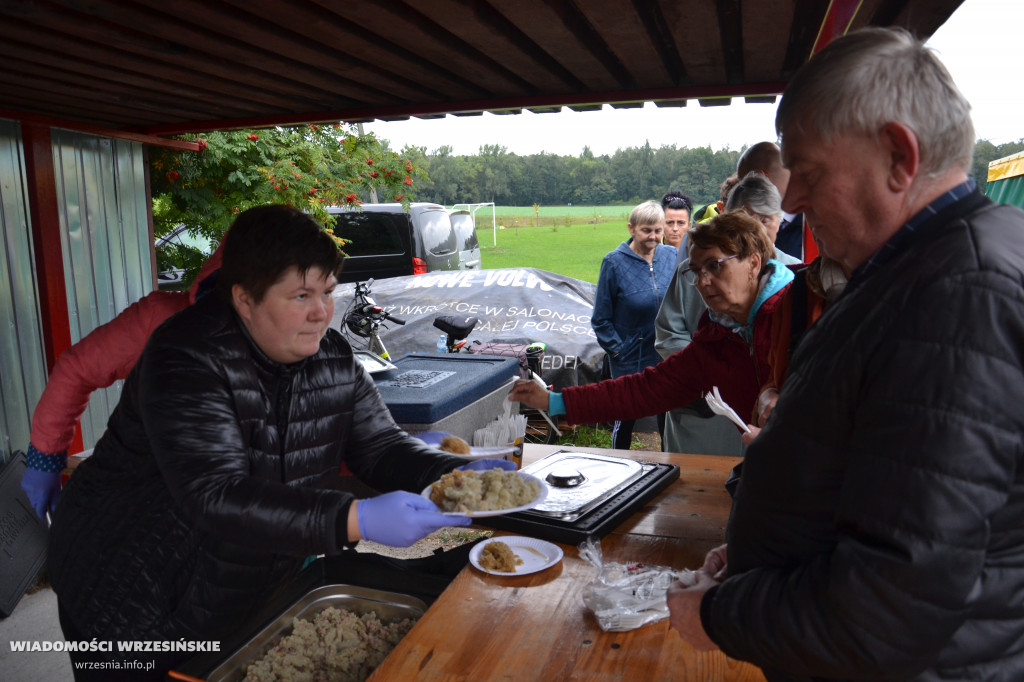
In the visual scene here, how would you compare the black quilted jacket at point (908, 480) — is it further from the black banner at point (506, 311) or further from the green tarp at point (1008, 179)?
the green tarp at point (1008, 179)

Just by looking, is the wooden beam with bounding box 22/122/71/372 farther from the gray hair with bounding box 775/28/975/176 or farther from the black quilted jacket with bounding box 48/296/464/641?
the gray hair with bounding box 775/28/975/176

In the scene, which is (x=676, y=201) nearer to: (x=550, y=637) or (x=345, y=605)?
(x=345, y=605)

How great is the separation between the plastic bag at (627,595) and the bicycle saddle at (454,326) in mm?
4432

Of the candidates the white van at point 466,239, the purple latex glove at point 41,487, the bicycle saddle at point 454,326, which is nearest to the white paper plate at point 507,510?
the purple latex glove at point 41,487

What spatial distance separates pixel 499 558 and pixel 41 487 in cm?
191

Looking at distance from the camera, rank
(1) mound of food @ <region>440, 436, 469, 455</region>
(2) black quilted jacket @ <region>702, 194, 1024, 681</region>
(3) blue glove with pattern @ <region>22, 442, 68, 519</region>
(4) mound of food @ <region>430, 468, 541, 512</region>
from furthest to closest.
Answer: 1. (3) blue glove with pattern @ <region>22, 442, 68, 519</region>
2. (1) mound of food @ <region>440, 436, 469, 455</region>
3. (4) mound of food @ <region>430, 468, 541, 512</region>
4. (2) black quilted jacket @ <region>702, 194, 1024, 681</region>

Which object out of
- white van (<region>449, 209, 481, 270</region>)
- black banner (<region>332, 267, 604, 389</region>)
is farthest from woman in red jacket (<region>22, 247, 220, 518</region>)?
white van (<region>449, 209, 481, 270</region>)

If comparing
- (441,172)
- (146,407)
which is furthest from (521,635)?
(441,172)

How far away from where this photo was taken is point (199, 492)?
1628 mm

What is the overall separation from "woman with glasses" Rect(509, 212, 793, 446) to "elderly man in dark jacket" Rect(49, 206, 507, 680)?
1214 millimetres

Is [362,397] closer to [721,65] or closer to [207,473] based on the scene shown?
[207,473]

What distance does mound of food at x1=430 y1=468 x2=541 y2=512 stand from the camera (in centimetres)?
180

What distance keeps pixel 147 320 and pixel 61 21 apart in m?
1.04

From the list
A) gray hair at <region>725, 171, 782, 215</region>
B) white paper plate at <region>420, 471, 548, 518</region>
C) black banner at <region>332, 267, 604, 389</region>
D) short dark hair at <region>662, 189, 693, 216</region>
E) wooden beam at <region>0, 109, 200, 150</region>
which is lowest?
black banner at <region>332, 267, 604, 389</region>
